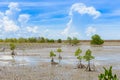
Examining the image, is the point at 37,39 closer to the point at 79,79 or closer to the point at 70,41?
the point at 70,41

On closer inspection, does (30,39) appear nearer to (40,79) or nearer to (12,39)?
(12,39)

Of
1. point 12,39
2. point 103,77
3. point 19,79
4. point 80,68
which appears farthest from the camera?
point 12,39

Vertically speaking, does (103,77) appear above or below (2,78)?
above

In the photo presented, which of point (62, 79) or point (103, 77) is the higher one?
point (103, 77)

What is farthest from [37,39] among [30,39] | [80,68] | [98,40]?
[80,68]

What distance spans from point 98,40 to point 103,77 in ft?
322

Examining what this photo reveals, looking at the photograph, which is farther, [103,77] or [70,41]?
[70,41]

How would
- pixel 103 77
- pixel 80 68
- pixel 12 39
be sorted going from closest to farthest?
pixel 103 77 → pixel 80 68 → pixel 12 39

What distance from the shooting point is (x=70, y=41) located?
13312 cm

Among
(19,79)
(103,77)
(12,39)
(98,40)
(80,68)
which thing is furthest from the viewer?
(12,39)

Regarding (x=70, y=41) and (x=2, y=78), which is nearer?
(x=2, y=78)

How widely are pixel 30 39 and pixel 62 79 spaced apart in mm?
116318

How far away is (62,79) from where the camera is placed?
17156 mm

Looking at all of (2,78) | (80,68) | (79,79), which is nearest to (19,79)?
(2,78)
